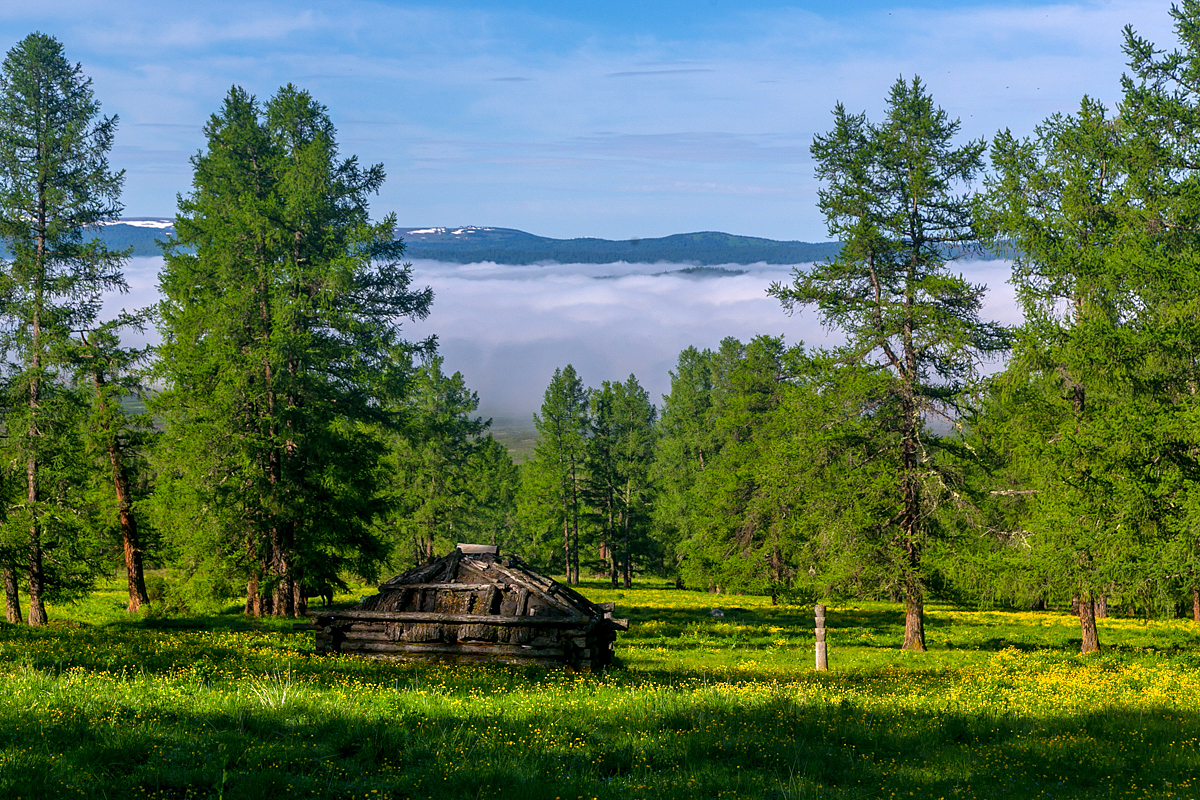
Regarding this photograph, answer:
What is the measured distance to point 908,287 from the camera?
2352cm

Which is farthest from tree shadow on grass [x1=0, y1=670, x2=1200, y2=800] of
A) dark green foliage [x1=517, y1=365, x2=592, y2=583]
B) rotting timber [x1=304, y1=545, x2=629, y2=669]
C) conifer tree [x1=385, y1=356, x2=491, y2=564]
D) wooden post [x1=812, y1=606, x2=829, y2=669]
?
dark green foliage [x1=517, y1=365, x2=592, y2=583]

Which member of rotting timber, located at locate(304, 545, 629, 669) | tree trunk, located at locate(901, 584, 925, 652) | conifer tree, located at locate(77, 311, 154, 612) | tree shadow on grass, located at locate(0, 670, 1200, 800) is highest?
conifer tree, located at locate(77, 311, 154, 612)

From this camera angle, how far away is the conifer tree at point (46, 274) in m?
24.2

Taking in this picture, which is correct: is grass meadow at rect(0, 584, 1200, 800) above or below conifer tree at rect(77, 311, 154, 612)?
below

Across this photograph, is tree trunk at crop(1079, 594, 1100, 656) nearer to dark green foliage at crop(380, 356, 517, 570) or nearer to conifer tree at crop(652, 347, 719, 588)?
conifer tree at crop(652, 347, 719, 588)

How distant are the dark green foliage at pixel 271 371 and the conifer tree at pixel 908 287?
1503 cm

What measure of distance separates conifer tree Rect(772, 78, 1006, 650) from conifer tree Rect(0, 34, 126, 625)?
71.8 ft

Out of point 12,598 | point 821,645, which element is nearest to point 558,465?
point 12,598

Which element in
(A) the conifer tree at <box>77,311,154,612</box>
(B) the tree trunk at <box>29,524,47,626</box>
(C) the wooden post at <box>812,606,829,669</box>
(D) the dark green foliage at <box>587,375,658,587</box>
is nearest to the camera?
(C) the wooden post at <box>812,606,829,669</box>

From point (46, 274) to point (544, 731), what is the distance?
75.6 ft

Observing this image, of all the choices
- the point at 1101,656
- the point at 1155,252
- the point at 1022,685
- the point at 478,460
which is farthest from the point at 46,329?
the point at 478,460

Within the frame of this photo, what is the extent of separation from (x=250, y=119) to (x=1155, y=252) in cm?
2691

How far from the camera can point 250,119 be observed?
28.7 m

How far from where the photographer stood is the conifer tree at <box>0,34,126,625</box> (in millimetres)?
24203
